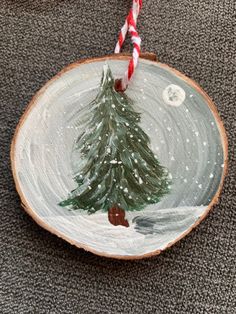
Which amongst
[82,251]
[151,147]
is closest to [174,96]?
[151,147]

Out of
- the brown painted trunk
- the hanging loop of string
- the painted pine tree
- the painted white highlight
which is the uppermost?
the hanging loop of string

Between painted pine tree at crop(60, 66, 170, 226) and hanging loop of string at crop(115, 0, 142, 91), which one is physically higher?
hanging loop of string at crop(115, 0, 142, 91)

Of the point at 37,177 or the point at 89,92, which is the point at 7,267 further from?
the point at 89,92

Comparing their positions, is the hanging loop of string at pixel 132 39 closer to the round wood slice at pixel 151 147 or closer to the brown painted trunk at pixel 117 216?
the round wood slice at pixel 151 147

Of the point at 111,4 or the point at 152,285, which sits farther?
the point at 111,4

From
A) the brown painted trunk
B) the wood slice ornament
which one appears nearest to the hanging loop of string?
the wood slice ornament

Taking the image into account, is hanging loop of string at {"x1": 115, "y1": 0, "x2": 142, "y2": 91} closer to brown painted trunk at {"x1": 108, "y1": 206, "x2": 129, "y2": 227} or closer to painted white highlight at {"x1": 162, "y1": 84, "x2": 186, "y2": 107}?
painted white highlight at {"x1": 162, "y1": 84, "x2": 186, "y2": 107}

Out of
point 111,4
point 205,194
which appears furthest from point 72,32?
point 205,194
